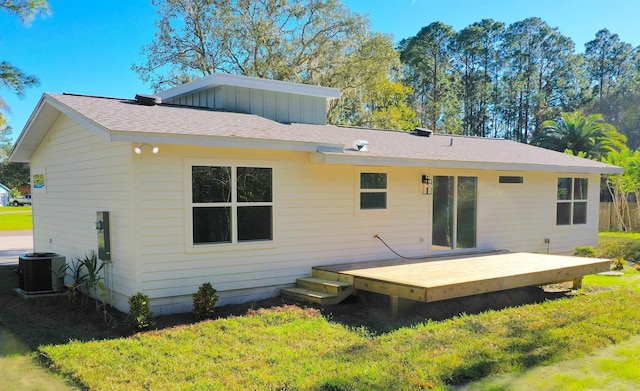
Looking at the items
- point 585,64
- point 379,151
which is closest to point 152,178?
point 379,151

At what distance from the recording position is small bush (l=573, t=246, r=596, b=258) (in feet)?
37.8

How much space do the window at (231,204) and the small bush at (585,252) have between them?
8250 millimetres

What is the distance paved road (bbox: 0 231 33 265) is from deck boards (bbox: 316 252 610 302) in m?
9.26

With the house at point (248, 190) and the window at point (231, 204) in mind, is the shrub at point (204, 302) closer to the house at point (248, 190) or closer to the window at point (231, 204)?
the house at point (248, 190)

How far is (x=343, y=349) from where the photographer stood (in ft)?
16.8

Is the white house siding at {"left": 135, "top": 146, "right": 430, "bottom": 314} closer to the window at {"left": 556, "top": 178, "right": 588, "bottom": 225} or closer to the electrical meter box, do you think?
the electrical meter box

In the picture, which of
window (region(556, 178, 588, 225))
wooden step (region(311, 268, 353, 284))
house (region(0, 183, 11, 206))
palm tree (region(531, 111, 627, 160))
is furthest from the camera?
house (region(0, 183, 11, 206))

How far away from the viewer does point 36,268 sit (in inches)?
307

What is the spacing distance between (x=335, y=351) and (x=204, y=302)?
2146 mm

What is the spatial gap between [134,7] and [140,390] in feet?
73.3

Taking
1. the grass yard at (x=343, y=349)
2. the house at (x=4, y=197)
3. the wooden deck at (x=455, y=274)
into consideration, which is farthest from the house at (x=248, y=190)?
the house at (x=4, y=197)

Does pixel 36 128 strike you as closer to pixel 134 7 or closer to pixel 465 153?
pixel 465 153

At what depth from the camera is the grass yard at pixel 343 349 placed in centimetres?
423

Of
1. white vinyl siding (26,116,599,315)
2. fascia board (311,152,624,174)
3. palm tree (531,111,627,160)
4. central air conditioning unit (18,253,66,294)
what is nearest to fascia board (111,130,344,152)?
fascia board (311,152,624,174)
